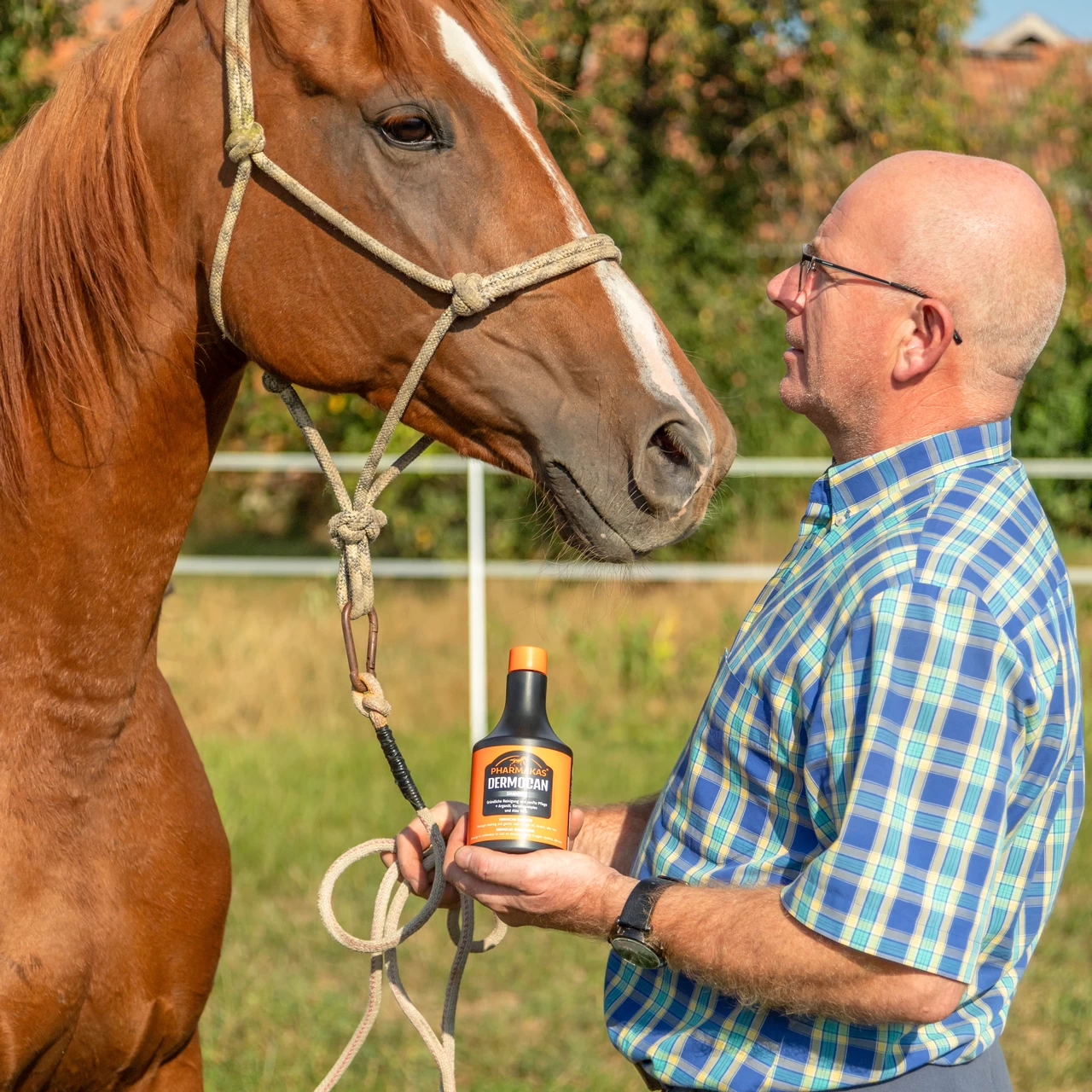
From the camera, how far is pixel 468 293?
1.77m

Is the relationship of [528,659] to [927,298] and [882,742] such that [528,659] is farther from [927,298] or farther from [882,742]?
[927,298]

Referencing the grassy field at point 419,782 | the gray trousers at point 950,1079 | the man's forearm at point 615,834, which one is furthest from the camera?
the grassy field at point 419,782

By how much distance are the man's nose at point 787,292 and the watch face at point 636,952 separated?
0.90 m

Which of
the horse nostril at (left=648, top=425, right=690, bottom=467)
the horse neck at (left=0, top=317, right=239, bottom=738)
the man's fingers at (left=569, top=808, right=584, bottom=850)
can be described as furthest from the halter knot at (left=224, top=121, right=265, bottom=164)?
the man's fingers at (left=569, top=808, right=584, bottom=850)

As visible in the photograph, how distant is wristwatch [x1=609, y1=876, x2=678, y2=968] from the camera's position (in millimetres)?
1529

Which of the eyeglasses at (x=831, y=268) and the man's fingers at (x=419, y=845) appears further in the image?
the man's fingers at (x=419, y=845)

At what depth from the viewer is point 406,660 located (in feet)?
22.8

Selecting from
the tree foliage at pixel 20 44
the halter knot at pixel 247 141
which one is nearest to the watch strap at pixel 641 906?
the halter knot at pixel 247 141

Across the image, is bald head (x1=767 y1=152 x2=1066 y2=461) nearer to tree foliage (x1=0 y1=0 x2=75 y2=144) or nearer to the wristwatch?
the wristwatch

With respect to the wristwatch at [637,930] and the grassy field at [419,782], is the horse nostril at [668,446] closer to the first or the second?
the grassy field at [419,782]

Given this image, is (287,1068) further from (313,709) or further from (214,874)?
(313,709)

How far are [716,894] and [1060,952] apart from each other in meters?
3.31

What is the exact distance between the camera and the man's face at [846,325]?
65.0 inches

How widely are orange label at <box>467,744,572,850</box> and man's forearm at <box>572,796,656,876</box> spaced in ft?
1.31
